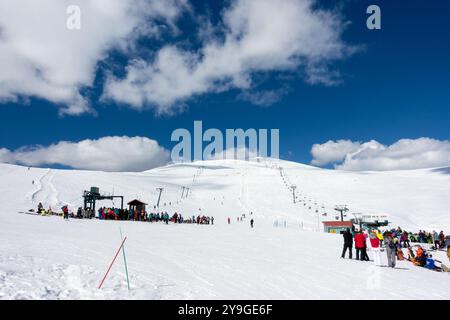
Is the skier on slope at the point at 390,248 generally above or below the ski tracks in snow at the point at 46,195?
below

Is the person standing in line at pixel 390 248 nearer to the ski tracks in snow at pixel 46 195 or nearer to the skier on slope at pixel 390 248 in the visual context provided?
the skier on slope at pixel 390 248

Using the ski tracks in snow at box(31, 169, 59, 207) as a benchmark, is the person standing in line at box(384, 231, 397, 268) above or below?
below

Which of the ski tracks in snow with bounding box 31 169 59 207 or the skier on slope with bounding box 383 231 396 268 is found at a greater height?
the ski tracks in snow with bounding box 31 169 59 207

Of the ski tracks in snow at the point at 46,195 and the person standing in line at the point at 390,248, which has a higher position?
the ski tracks in snow at the point at 46,195

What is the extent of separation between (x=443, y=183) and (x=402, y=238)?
68.0m

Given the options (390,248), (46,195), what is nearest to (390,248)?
(390,248)

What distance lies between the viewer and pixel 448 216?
2004 inches

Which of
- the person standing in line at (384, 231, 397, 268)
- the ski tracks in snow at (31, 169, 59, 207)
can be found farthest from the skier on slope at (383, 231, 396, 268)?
the ski tracks in snow at (31, 169, 59, 207)

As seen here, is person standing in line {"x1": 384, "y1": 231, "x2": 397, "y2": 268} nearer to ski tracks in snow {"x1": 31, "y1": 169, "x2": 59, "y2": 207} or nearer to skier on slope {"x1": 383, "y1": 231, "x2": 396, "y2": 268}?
skier on slope {"x1": 383, "y1": 231, "x2": 396, "y2": 268}

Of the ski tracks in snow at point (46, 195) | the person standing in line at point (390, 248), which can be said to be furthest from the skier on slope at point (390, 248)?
the ski tracks in snow at point (46, 195)

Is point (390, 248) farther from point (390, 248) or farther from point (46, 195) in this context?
point (46, 195)

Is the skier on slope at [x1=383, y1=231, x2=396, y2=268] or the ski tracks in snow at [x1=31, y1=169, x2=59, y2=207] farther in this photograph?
the ski tracks in snow at [x1=31, y1=169, x2=59, y2=207]

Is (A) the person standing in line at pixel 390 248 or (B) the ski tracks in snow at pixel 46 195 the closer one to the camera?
(A) the person standing in line at pixel 390 248
